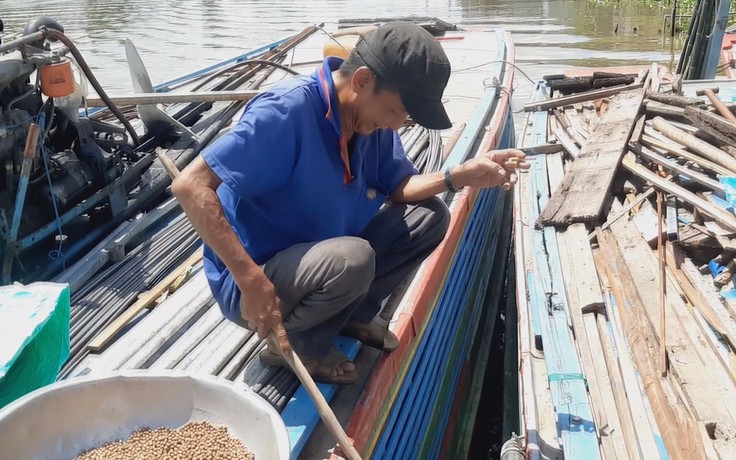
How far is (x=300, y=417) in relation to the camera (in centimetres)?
238

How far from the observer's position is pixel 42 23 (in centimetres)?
416

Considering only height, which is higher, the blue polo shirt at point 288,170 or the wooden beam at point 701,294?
the blue polo shirt at point 288,170

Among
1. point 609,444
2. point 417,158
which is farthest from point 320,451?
point 417,158

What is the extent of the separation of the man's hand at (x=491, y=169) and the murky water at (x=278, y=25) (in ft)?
27.7

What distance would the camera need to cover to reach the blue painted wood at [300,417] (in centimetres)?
229

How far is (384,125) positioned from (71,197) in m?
2.47

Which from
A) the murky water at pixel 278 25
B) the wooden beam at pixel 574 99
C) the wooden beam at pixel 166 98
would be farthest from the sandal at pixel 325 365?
the murky water at pixel 278 25

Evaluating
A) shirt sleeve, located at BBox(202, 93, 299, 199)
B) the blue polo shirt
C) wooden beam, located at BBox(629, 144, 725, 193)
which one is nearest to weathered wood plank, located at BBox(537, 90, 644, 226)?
wooden beam, located at BBox(629, 144, 725, 193)

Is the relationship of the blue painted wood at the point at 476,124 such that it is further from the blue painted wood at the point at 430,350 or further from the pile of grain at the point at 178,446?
the pile of grain at the point at 178,446

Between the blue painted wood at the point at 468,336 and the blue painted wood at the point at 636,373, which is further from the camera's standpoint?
the blue painted wood at the point at 468,336

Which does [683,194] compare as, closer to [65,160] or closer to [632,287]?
[632,287]

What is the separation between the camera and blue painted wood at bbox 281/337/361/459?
2.29 m

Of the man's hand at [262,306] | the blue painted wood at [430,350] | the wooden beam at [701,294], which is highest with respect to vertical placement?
the man's hand at [262,306]

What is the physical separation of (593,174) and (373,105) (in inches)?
104
